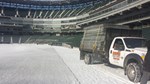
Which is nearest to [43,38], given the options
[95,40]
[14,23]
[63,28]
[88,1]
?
[63,28]

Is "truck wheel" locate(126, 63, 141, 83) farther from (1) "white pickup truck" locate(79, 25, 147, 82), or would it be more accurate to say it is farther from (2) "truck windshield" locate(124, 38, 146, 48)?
(2) "truck windshield" locate(124, 38, 146, 48)

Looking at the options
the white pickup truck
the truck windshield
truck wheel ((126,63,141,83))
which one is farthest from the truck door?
truck wheel ((126,63,141,83))

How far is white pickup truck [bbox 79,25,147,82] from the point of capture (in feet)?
33.4

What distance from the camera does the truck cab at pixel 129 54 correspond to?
9883 millimetres

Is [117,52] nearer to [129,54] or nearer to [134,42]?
[134,42]

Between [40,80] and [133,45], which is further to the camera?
[133,45]

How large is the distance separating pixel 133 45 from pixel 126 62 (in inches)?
55.5

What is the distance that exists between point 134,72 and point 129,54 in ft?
4.15

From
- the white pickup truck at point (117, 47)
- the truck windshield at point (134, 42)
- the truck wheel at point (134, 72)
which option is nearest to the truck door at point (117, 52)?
the white pickup truck at point (117, 47)

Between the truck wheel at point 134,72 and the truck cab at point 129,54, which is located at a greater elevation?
the truck cab at point 129,54

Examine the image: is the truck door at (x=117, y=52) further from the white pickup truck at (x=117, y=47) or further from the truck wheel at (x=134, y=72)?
the truck wheel at (x=134, y=72)

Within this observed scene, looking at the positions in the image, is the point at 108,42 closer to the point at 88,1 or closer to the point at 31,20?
the point at 88,1

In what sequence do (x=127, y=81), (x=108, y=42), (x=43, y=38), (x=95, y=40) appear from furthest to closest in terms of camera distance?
(x=43, y=38), (x=95, y=40), (x=108, y=42), (x=127, y=81)

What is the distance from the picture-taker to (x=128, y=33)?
48.6 feet
